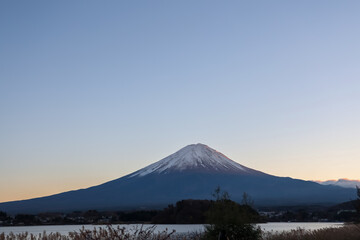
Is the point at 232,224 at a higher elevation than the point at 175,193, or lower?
lower

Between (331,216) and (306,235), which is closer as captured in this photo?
(306,235)

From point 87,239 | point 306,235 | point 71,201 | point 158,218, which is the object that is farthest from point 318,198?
point 87,239

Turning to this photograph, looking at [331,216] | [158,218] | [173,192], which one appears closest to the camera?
[158,218]

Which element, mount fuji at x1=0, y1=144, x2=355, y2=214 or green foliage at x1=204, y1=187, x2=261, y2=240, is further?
mount fuji at x1=0, y1=144, x2=355, y2=214

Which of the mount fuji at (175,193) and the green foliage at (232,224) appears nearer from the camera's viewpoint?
the green foliage at (232,224)

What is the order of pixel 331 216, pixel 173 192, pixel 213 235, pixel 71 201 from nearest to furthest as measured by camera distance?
pixel 213 235 < pixel 331 216 < pixel 71 201 < pixel 173 192

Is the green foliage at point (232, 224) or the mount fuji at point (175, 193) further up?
the mount fuji at point (175, 193)

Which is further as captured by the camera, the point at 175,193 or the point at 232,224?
the point at 175,193

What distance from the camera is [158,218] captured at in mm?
77125

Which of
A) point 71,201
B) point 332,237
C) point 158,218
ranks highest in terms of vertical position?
point 71,201

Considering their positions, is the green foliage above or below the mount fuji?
below

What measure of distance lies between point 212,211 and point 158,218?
187 ft

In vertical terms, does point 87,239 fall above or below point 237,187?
below

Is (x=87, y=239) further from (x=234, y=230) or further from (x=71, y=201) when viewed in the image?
(x=71, y=201)
